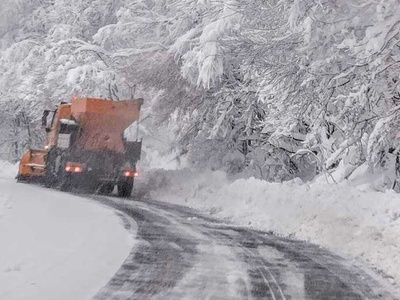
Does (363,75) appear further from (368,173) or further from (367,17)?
(368,173)

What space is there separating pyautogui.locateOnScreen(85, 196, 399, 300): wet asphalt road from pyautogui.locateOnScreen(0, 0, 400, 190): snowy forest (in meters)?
3.08

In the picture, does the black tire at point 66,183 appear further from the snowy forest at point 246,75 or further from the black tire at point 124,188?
the snowy forest at point 246,75

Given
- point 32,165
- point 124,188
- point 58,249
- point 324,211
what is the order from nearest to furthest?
1. point 58,249
2. point 324,211
3. point 124,188
4. point 32,165

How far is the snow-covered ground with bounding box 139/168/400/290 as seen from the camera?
30.2ft

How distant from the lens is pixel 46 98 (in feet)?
91.9

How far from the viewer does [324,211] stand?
1134cm

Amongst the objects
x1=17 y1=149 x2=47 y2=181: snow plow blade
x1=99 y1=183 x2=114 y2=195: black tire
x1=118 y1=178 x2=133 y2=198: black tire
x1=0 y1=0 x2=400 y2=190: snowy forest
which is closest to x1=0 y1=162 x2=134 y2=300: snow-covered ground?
x1=0 y1=0 x2=400 y2=190: snowy forest

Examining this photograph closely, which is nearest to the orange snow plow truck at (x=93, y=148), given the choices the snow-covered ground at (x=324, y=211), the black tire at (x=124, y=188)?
the black tire at (x=124, y=188)

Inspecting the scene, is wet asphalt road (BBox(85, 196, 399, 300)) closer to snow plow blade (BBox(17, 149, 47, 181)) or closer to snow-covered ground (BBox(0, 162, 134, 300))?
snow-covered ground (BBox(0, 162, 134, 300))

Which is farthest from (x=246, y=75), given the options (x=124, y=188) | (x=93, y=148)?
(x=93, y=148)

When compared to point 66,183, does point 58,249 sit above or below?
above

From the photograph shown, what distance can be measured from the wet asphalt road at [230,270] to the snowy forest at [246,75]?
10.1 feet

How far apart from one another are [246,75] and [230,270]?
32.1 ft

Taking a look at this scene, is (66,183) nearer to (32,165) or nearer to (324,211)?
(32,165)
